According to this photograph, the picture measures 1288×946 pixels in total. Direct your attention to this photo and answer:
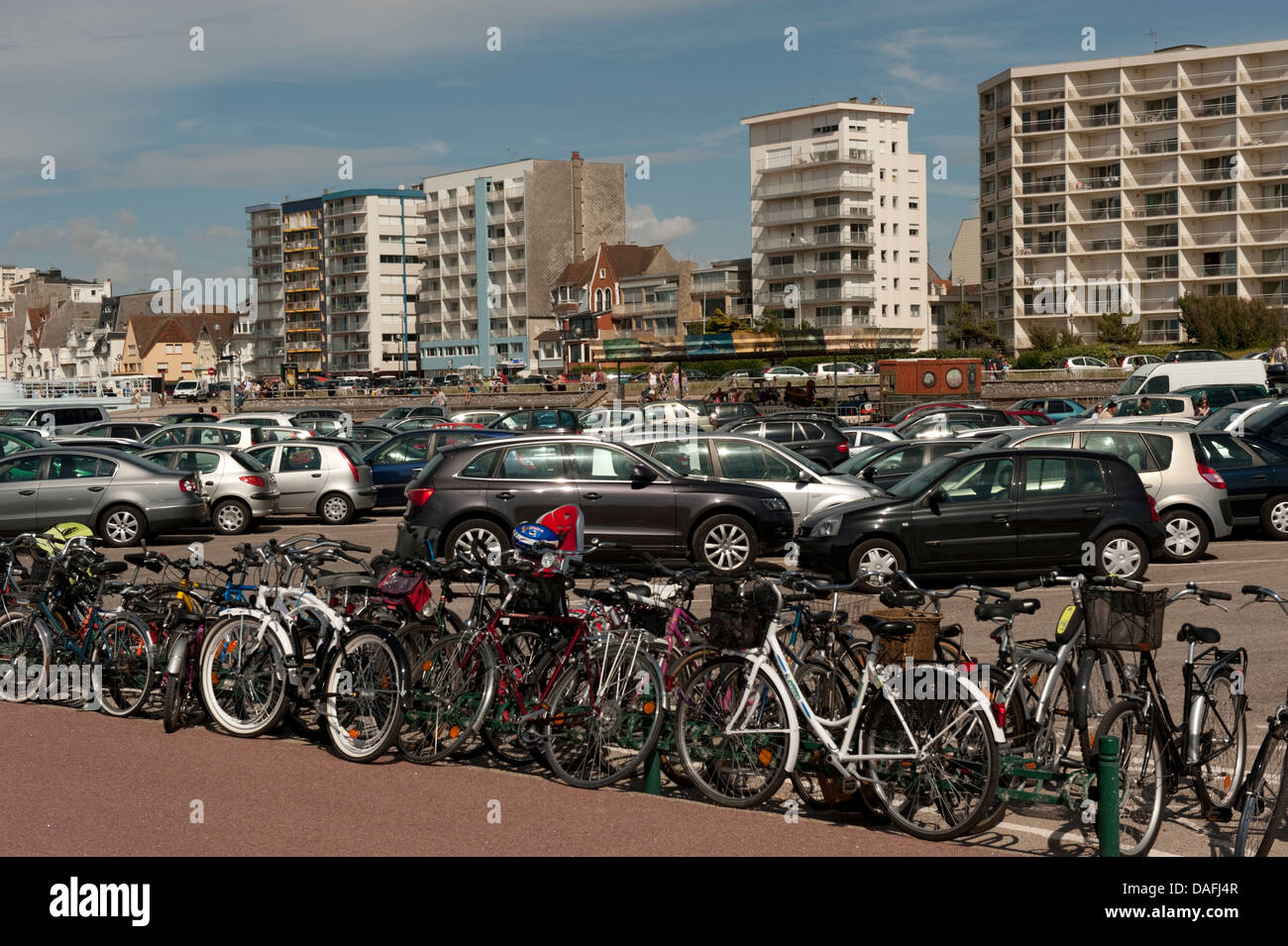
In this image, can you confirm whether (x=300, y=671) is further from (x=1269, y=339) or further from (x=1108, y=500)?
(x=1269, y=339)

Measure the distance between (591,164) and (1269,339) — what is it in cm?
7062

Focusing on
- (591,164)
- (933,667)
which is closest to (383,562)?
(933,667)

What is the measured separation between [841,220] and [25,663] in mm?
91886

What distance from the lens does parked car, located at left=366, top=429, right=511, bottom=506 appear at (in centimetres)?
2420

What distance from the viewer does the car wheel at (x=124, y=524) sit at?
19.4 m

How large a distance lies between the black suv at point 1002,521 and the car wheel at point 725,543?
46.8 inches

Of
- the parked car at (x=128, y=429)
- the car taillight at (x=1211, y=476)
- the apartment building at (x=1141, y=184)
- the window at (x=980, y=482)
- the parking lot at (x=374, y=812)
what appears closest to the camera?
the parking lot at (x=374, y=812)

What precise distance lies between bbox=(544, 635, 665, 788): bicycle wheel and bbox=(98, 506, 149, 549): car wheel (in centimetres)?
1424

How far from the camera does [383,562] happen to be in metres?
8.72

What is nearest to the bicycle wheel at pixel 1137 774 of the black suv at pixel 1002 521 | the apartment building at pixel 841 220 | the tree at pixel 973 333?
the black suv at pixel 1002 521

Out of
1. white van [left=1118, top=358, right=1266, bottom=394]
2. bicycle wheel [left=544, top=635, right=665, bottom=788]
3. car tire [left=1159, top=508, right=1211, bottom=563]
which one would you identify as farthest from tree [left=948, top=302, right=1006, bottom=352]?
bicycle wheel [left=544, top=635, right=665, bottom=788]

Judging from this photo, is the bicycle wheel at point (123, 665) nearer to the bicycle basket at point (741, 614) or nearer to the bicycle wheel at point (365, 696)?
the bicycle wheel at point (365, 696)

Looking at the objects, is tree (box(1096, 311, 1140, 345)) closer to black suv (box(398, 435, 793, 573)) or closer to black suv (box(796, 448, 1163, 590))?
black suv (box(796, 448, 1163, 590))

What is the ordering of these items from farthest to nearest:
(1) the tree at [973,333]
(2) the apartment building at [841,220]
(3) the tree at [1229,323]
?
(2) the apartment building at [841,220], (1) the tree at [973,333], (3) the tree at [1229,323]
